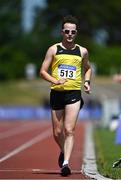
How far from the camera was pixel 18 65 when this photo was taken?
295 ft

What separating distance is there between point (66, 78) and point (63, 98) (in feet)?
1.15

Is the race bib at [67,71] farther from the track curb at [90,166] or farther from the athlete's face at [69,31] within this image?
the track curb at [90,166]

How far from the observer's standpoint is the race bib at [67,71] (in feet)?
43.2

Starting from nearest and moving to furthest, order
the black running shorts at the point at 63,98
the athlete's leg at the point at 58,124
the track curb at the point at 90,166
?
the track curb at the point at 90,166 → the black running shorts at the point at 63,98 → the athlete's leg at the point at 58,124

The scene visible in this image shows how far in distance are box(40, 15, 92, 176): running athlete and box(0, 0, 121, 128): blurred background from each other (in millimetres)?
51319

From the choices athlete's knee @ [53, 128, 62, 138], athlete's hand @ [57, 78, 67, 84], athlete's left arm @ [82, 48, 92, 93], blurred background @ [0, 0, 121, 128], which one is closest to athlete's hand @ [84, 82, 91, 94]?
athlete's left arm @ [82, 48, 92, 93]

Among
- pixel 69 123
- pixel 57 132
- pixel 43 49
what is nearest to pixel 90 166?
pixel 57 132

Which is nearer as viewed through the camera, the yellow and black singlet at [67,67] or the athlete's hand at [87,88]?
the yellow and black singlet at [67,67]

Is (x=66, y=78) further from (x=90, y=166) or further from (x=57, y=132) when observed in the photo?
(x=90, y=166)

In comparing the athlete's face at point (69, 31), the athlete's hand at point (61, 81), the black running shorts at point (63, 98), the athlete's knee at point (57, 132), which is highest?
the athlete's face at point (69, 31)

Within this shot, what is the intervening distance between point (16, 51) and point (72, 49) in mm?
79150

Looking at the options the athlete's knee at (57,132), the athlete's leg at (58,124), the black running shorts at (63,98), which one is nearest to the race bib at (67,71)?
the black running shorts at (63,98)

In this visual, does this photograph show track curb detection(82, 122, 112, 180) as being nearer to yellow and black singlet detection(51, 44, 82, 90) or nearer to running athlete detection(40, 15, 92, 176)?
running athlete detection(40, 15, 92, 176)

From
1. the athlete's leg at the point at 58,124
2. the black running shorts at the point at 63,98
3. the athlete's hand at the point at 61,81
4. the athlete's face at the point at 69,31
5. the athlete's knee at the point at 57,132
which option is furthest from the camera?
the athlete's knee at the point at 57,132
